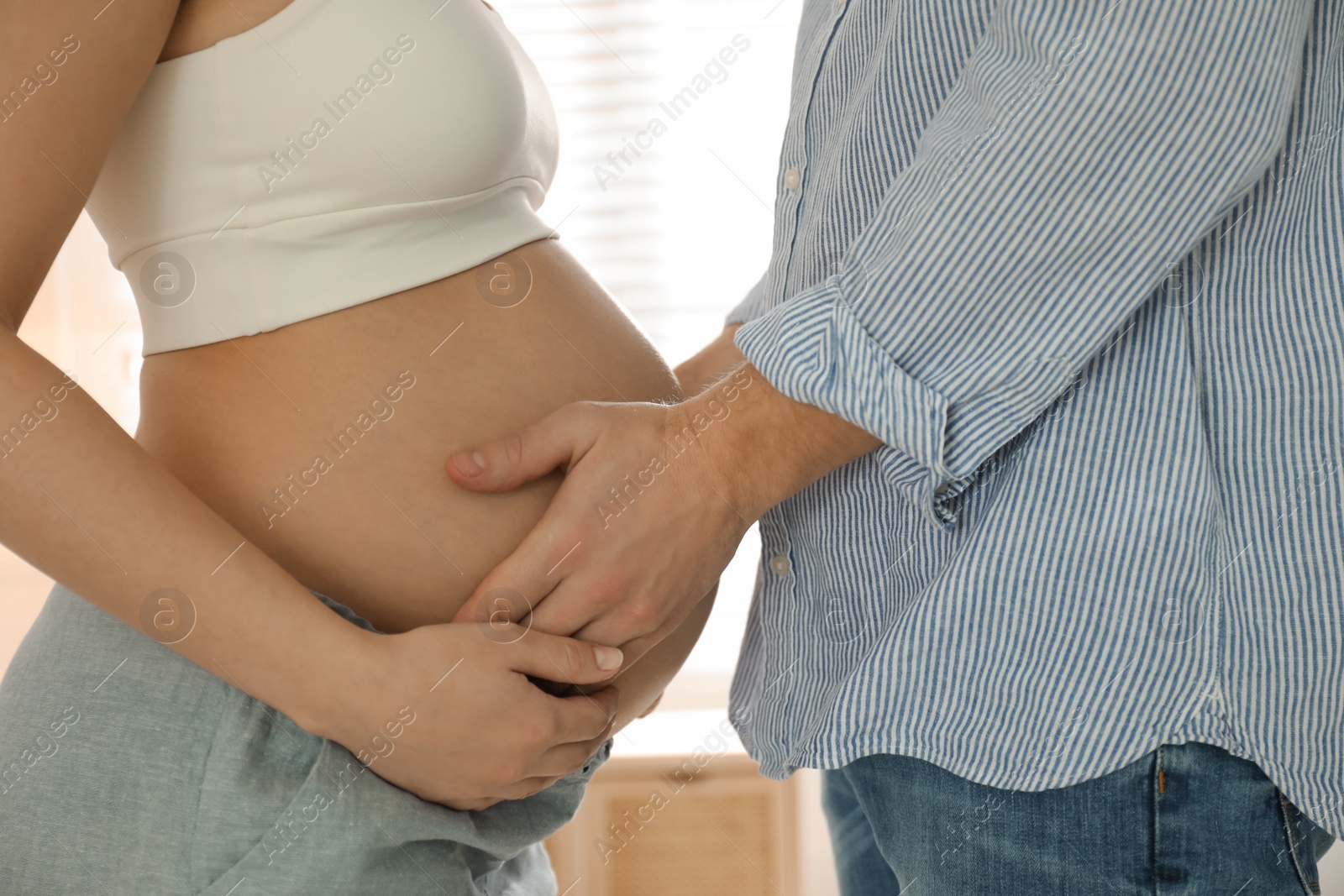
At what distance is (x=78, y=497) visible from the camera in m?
0.48

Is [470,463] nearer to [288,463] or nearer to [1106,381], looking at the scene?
[288,463]

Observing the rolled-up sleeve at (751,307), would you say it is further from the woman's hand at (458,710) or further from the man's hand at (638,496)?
the woman's hand at (458,710)

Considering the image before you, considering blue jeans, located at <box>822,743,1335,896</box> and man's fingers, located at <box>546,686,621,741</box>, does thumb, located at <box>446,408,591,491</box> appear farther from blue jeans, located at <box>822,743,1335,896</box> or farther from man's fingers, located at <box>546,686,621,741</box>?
blue jeans, located at <box>822,743,1335,896</box>

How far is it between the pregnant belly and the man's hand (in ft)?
0.11

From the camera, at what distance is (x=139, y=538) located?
49 cm

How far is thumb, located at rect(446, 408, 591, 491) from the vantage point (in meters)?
0.57

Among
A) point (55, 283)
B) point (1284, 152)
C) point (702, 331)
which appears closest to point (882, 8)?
point (1284, 152)

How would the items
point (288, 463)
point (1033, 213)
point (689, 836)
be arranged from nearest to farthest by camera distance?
point (1033, 213) < point (288, 463) < point (689, 836)

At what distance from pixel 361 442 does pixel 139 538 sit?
14cm

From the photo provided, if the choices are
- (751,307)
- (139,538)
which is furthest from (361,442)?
(751,307)

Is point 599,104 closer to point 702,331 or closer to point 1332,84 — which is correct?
point 702,331

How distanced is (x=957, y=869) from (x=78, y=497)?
1.68 feet


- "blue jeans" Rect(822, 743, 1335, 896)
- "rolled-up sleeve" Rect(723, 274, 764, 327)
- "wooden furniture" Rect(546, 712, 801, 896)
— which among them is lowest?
"wooden furniture" Rect(546, 712, 801, 896)

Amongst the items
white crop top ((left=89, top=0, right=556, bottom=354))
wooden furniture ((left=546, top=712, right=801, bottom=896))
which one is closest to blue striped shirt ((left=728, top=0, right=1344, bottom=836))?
white crop top ((left=89, top=0, right=556, bottom=354))
